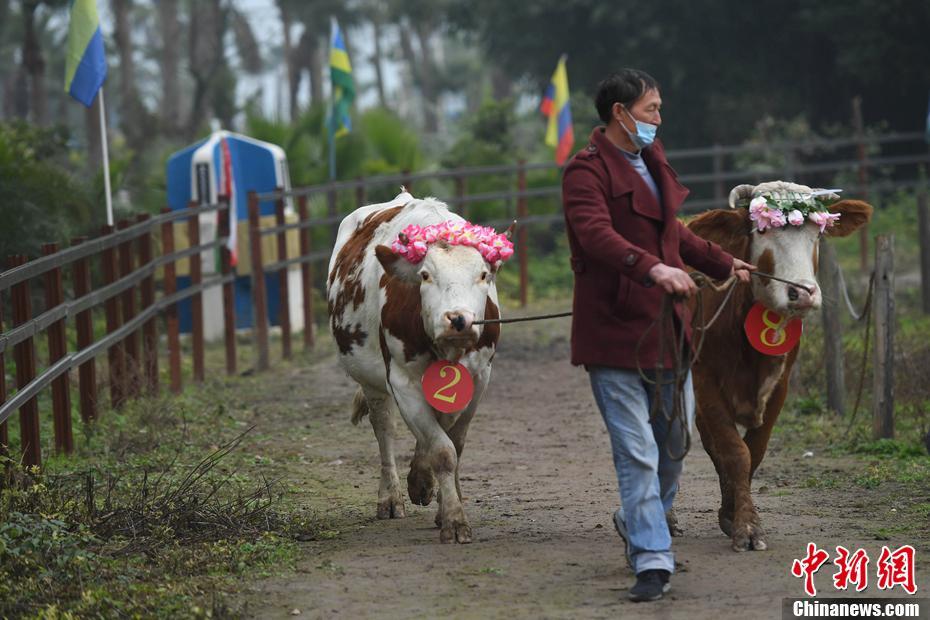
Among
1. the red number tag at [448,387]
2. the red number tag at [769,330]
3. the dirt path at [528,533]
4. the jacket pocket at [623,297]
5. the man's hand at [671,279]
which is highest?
the man's hand at [671,279]

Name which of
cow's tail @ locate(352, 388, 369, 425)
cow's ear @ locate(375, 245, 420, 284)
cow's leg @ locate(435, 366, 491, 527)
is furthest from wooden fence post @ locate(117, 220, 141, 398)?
cow's ear @ locate(375, 245, 420, 284)

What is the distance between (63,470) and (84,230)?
552 cm

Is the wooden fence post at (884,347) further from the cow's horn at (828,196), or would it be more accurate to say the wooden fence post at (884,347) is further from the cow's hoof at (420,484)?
the cow's hoof at (420,484)

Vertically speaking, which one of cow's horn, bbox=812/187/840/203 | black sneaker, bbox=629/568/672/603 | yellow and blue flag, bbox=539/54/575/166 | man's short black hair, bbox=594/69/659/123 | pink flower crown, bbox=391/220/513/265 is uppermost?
yellow and blue flag, bbox=539/54/575/166

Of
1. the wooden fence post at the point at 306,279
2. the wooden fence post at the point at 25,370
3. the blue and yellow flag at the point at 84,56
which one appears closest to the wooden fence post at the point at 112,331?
the blue and yellow flag at the point at 84,56

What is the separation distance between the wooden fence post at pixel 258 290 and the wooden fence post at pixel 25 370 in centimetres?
555

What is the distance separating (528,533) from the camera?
23.3 feet

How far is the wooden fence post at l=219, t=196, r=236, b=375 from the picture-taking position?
13.7 meters

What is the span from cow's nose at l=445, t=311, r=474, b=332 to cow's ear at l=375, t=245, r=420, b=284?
0.47 meters

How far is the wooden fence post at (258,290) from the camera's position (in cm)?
1410

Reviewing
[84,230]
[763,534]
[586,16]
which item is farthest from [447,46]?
[763,534]

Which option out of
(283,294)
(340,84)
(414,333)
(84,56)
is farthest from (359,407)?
(340,84)

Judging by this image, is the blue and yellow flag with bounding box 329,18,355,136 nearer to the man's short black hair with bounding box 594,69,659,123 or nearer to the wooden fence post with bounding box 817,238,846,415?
the wooden fence post with bounding box 817,238,846,415

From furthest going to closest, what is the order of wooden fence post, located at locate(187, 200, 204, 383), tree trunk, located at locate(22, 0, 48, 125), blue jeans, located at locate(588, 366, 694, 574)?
1. tree trunk, located at locate(22, 0, 48, 125)
2. wooden fence post, located at locate(187, 200, 204, 383)
3. blue jeans, located at locate(588, 366, 694, 574)
